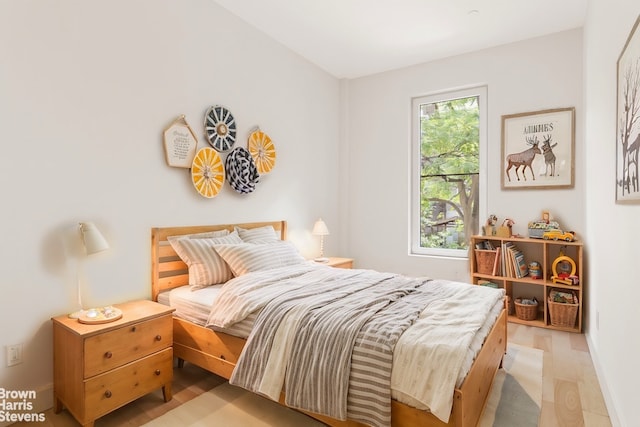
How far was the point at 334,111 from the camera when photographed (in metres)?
4.72

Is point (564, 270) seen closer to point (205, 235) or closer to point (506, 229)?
point (506, 229)

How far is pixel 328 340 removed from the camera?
177cm

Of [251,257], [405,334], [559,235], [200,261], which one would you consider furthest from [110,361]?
[559,235]

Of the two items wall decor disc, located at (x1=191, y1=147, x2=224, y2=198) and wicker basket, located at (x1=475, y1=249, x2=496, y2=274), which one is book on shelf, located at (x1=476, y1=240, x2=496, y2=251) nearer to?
wicker basket, located at (x1=475, y1=249, x2=496, y2=274)

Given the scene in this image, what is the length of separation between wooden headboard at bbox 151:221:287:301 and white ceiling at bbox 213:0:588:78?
1946 mm

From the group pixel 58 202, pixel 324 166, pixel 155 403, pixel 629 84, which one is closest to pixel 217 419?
pixel 155 403

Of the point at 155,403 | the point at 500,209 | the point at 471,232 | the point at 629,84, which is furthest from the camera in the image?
the point at 471,232

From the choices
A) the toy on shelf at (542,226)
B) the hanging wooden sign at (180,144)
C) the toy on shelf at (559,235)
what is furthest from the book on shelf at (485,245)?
the hanging wooden sign at (180,144)

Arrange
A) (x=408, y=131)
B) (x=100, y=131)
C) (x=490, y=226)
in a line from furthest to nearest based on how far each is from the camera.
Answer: (x=408, y=131) → (x=490, y=226) → (x=100, y=131)

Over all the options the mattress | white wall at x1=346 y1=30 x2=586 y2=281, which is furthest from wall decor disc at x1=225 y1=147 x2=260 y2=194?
white wall at x1=346 y1=30 x2=586 y2=281

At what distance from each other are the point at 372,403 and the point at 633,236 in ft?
4.32

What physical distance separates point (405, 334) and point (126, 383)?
1530mm

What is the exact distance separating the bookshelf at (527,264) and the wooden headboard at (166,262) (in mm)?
2759

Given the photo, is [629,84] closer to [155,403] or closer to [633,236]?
[633,236]
